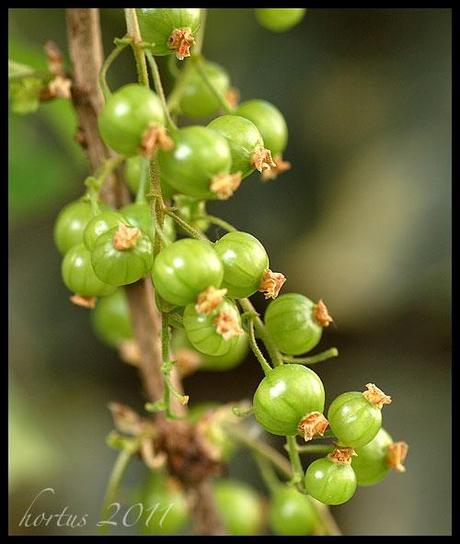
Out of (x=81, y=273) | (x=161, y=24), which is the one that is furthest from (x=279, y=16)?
(x=81, y=273)

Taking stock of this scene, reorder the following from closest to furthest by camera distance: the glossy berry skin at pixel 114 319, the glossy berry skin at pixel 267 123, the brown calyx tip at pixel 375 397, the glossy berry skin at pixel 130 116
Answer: the glossy berry skin at pixel 130 116, the brown calyx tip at pixel 375 397, the glossy berry skin at pixel 267 123, the glossy berry skin at pixel 114 319

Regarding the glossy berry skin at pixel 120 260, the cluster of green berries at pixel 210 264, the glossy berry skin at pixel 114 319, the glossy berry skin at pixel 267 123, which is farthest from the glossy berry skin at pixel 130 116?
the glossy berry skin at pixel 114 319

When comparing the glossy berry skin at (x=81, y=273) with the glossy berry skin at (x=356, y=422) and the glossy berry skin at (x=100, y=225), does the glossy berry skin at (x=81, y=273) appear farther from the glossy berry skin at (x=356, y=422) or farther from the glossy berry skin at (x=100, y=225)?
the glossy berry skin at (x=356, y=422)

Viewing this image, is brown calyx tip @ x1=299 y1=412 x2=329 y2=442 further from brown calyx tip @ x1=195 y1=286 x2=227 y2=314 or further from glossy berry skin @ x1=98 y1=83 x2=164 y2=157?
glossy berry skin @ x1=98 y1=83 x2=164 y2=157

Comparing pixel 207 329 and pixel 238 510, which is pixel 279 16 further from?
pixel 238 510

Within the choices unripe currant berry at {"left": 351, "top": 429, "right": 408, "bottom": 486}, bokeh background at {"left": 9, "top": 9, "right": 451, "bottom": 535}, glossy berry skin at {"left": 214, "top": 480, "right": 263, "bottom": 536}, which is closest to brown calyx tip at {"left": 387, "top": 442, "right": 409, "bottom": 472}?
unripe currant berry at {"left": 351, "top": 429, "right": 408, "bottom": 486}

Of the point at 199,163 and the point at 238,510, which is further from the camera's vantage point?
the point at 238,510

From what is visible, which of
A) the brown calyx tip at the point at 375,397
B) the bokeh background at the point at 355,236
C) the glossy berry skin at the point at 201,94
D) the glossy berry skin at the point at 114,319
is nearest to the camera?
the brown calyx tip at the point at 375,397
